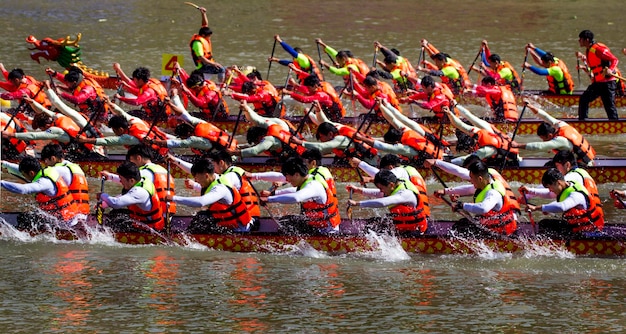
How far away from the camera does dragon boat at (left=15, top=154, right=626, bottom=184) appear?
17359 mm

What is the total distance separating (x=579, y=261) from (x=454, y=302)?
6.01 feet

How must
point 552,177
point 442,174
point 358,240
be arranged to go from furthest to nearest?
point 442,174 → point 358,240 → point 552,177

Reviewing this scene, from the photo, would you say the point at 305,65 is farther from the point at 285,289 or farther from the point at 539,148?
the point at 285,289

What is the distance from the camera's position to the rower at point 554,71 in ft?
Answer: 72.0

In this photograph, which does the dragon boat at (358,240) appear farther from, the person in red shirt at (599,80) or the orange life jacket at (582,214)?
the person in red shirt at (599,80)

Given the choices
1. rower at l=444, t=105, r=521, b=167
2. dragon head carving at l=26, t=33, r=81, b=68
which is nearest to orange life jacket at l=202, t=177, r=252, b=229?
rower at l=444, t=105, r=521, b=167

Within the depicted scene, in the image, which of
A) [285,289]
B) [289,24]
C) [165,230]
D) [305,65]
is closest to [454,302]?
[285,289]

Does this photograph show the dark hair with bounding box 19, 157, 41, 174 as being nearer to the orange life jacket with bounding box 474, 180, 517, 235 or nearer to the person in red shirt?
the orange life jacket with bounding box 474, 180, 517, 235

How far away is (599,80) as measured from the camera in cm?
2108

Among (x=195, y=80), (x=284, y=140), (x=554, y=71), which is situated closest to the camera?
(x=284, y=140)

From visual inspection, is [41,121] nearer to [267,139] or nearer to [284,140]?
[267,139]

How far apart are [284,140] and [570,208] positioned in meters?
5.27

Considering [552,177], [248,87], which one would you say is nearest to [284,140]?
[248,87]

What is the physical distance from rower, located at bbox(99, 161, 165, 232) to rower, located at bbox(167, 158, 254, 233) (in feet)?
0.76
